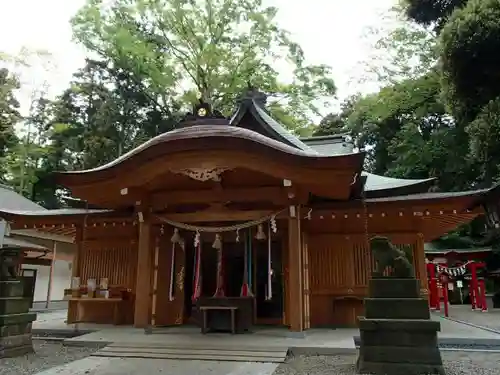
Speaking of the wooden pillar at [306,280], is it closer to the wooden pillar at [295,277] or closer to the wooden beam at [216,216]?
the wooden pillar at [295,277]

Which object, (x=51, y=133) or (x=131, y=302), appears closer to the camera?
(x=131, y=302)

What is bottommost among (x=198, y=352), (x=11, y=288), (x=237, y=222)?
(x=198, y=352)

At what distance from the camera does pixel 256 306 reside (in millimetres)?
9148

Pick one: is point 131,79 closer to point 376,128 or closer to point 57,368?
point 376,128

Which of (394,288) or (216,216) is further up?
(216,216)

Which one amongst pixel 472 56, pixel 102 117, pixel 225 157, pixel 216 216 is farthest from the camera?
pixel 102 117

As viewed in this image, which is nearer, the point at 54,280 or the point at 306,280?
the point at 306,280

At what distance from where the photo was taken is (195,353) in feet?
20.1

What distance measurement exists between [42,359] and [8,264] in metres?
1.68

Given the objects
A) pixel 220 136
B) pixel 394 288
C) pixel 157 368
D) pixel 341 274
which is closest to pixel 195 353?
pixel 157 368

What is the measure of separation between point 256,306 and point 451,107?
1082cm

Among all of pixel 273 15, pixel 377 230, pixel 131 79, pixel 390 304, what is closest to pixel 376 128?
pixel 273 15

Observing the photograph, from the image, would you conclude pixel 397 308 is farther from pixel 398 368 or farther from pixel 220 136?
pixel 220 136

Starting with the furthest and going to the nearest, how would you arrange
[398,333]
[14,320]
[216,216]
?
[216,216], [14,320], [398,333]
